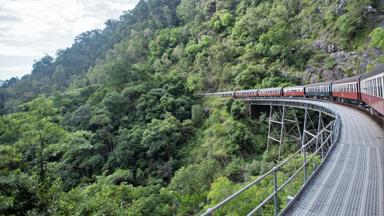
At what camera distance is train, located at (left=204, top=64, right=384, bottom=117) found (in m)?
9.73

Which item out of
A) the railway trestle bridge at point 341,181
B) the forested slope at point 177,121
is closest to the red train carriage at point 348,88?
the forested slope at point 177,121

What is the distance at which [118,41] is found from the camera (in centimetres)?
7519

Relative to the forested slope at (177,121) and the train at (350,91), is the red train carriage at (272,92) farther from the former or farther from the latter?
the forested slope at (177,121)

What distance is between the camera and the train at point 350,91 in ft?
31.9

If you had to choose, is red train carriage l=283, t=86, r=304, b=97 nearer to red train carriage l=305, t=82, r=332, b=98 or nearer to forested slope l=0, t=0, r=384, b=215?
red train carriage l=305, t=82, r=332, b=98

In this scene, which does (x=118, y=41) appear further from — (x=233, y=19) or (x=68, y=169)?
(x=68, y=169)

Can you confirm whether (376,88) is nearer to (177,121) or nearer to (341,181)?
(341,181)

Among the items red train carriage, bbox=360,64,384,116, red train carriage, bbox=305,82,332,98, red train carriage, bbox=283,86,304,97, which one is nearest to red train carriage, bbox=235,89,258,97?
red train carriage, bbox=283,86,304,97

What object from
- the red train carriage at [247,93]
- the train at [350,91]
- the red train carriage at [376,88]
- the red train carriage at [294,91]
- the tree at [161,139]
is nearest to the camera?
the red train carriage at [376,88]

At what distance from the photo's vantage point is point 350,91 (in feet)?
51.5

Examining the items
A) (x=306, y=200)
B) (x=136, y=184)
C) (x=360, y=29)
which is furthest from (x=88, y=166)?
(x=360, y=29)

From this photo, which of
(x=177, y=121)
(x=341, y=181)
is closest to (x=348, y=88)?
(x=341, y=181)

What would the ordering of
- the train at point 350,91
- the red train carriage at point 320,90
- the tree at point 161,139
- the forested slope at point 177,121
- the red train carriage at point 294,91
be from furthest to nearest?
the tree at point 161,139
the red train carriage at point 294,91
the red train carriage at point 320,90
the forested slope at point 177,121
the train at point 350,91

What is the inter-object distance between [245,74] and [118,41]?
173 feet
